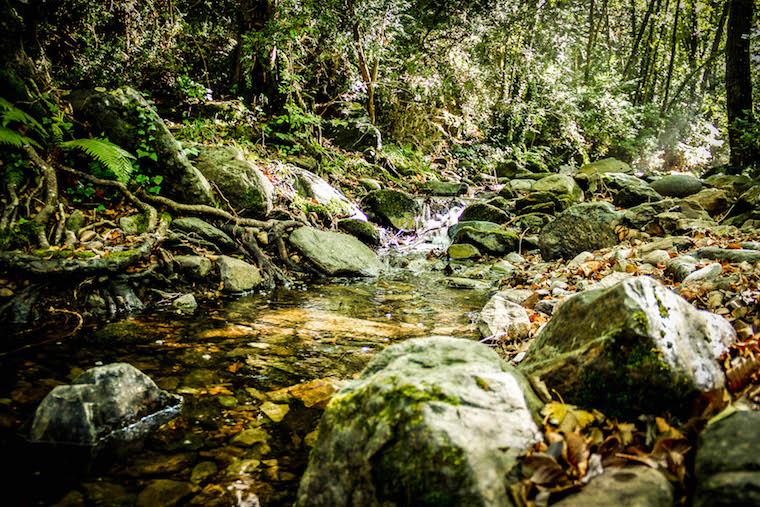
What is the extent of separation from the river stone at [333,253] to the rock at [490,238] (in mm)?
2713

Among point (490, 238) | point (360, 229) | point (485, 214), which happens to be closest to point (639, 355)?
point (360, 229)

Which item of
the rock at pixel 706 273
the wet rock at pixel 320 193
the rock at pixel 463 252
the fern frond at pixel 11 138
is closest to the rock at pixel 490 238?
the rock at pixel 463 252

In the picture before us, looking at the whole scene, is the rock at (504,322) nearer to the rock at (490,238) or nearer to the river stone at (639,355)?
the river stone at (639,355)

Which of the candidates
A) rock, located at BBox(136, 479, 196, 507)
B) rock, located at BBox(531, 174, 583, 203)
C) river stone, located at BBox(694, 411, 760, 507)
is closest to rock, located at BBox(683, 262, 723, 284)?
river stone, located at BBox(694, 411, 760, 507)

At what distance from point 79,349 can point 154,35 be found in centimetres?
795

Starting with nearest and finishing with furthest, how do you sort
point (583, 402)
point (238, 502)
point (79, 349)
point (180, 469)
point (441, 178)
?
point (583, 402) → point (238, 502) → point (180, 469) → point (79, 349) → point (441, 178)

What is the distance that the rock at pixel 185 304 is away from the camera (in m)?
4.61

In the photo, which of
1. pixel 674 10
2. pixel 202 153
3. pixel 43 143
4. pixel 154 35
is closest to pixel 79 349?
pixel 43 143

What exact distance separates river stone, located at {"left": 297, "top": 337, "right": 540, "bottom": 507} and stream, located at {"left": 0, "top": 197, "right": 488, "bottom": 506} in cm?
56

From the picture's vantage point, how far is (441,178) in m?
14.6

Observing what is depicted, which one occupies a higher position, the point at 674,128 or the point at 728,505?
the point at 674,128

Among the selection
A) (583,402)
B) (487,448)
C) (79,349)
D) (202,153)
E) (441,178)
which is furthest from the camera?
(441,178)

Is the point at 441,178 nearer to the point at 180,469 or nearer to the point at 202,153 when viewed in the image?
the point at 202,153

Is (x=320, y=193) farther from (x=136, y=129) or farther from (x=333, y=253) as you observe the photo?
(x=136, y=129)
